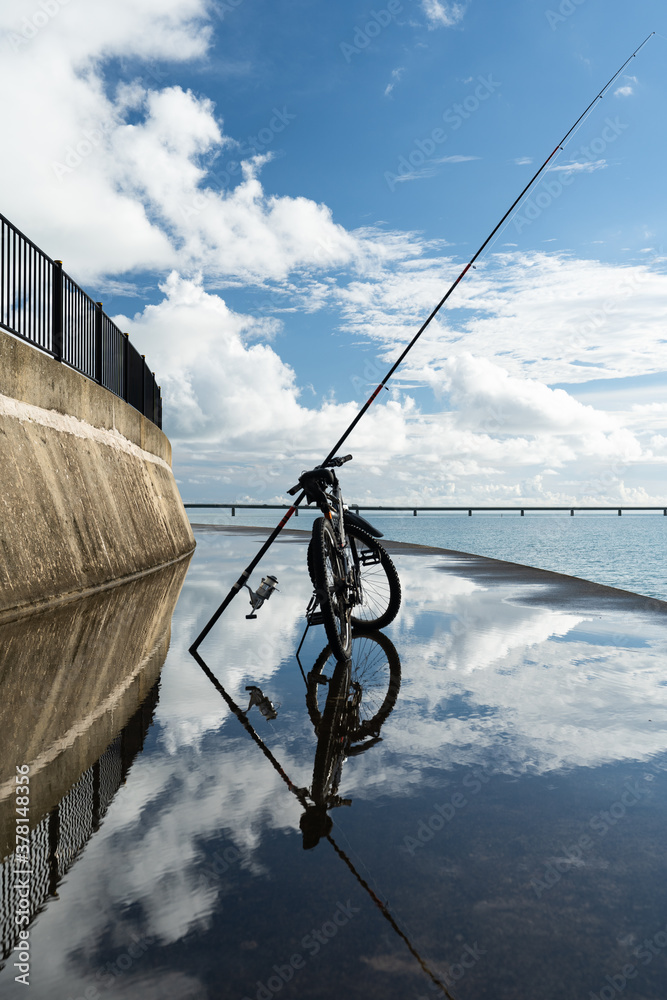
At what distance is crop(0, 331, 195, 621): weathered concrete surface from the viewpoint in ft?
23.5

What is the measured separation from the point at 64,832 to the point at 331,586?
299 cm

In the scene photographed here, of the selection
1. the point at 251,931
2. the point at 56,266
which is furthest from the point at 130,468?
the point at 251,931

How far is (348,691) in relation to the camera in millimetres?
4668

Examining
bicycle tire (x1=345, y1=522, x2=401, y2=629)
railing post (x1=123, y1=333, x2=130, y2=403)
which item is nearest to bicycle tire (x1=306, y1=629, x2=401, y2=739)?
bicycle tire (x1=345, y1=522, x2=401, y2=629)

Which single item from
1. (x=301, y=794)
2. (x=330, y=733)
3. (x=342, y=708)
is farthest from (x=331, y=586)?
(x=301, y=794)

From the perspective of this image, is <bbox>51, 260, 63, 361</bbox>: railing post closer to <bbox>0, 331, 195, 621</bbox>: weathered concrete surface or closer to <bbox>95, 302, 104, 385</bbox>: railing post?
<bbox>0, 331, 195, 621</bbox>: weathered concrete surface

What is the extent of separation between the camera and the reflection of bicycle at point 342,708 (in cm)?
286

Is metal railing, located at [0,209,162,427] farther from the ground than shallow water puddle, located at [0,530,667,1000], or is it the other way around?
metal railing, located at [0,209,162,427]

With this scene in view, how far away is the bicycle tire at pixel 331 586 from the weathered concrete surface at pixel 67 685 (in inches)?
52.3

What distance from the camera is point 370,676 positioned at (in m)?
5.12

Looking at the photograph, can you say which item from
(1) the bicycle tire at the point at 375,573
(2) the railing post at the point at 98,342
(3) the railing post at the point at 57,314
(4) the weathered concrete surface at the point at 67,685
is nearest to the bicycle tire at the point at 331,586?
(1) the bicycle tire at the point at 375,573

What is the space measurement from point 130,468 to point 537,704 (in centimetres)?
1005

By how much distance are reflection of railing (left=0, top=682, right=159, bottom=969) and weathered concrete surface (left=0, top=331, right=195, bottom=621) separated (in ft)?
A: 12.6

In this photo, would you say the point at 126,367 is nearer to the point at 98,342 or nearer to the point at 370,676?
the point at 98,342
